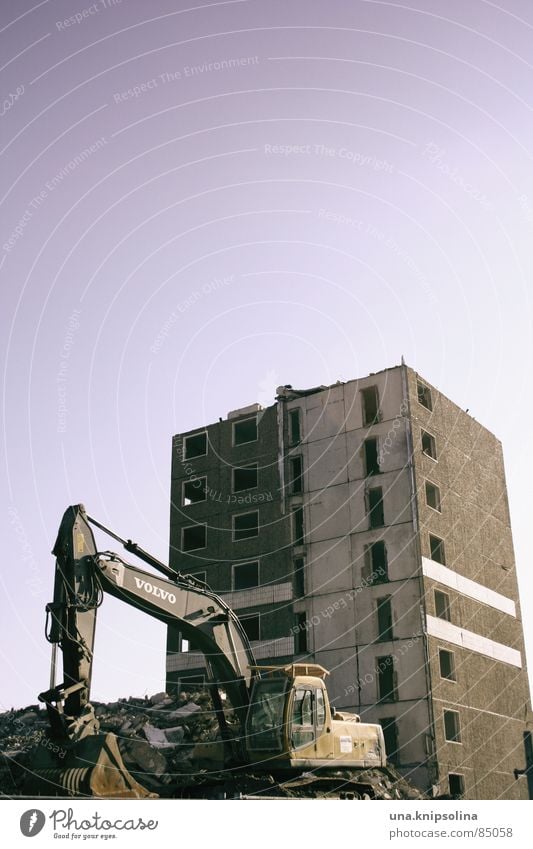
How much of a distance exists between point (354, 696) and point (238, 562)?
10.1 meters

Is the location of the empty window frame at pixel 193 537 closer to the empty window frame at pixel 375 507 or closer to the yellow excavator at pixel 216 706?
the empty window frame at pixel 375 507

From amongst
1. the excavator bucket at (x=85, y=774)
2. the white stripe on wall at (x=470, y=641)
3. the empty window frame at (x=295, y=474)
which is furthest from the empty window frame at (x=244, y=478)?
the excavator bucket at (x=85, y=774)

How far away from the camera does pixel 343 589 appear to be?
42312 millimetres

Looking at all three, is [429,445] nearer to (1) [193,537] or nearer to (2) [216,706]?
(1) [193,537]

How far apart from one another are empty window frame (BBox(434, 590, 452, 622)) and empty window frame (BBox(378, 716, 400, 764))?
536cm

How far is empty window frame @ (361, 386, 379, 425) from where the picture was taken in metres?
44.9

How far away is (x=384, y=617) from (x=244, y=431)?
47.5ft

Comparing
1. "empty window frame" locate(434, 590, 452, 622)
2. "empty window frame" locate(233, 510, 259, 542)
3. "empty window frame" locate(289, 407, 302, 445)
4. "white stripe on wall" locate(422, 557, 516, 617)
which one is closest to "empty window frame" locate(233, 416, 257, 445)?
"empty window frame" locate(289, 407, 302, 445)

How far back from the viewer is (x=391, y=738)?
37812mm

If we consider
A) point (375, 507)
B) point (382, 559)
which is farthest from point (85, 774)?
point (375, 507)
